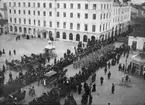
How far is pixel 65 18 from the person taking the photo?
4947 cm

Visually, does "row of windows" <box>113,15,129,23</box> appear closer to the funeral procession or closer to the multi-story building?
the multi-story building

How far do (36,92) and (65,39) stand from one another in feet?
98.2

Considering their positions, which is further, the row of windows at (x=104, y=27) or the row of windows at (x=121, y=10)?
the row of windows at (x=121, y=10)

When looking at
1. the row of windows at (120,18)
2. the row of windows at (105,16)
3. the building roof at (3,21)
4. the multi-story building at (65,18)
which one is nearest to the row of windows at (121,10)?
the multi-story building at (65,18)

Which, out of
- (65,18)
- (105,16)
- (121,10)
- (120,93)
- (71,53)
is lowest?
(120,93)

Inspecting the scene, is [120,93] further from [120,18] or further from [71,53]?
[120,18]

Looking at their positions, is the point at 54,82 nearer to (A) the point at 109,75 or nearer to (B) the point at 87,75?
(B) the point at 87,75

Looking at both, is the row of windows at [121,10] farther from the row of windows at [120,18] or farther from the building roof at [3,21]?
the building roof at [3,21]

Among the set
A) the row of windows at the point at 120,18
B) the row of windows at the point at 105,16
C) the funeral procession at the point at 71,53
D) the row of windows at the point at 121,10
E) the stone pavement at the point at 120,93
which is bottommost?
the stone pavement at the point at 120,93

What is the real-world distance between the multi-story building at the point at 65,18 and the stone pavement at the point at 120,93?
21519 millimetres

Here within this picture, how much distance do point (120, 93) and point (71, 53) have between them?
15.7m

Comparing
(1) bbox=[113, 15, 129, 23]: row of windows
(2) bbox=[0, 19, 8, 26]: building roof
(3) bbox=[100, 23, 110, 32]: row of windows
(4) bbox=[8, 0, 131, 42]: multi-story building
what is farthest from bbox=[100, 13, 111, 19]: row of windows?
(2) bbox=[0, 19, 8, 26]: building roof

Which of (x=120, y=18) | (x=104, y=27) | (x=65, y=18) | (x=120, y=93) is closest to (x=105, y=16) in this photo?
(x=104, y=27)

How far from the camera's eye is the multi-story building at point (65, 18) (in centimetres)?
4559
